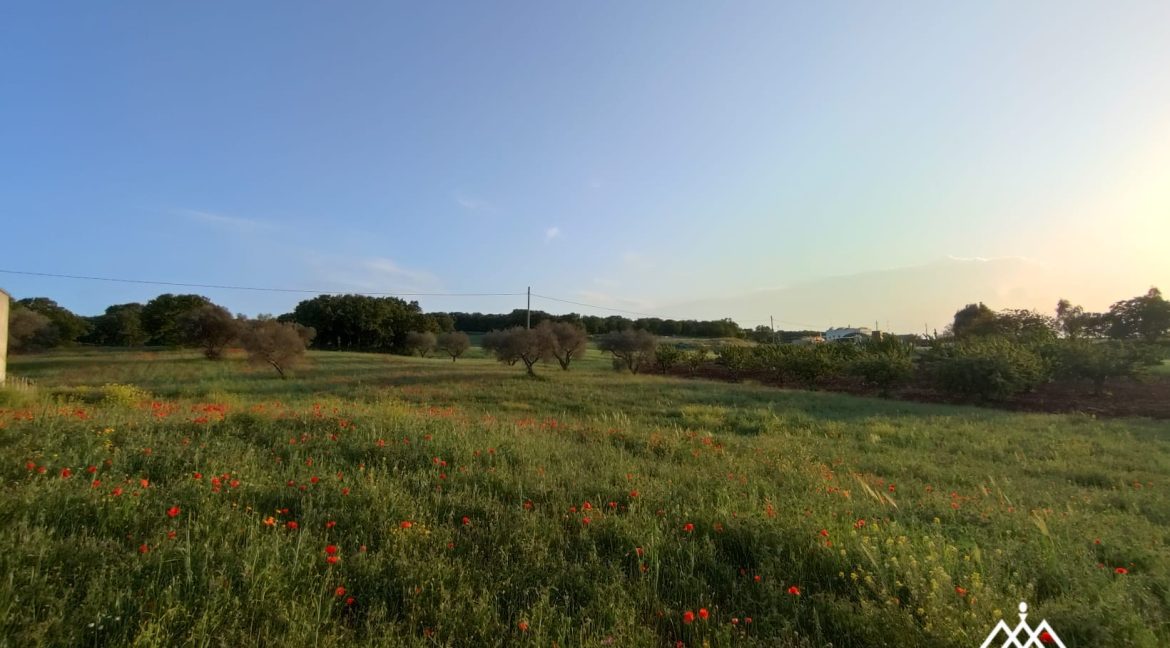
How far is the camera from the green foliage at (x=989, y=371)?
24.2m

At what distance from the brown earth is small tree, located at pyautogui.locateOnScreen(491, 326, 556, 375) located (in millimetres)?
18953

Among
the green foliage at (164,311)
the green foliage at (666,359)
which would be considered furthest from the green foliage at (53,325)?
the green foliage at (666,359)

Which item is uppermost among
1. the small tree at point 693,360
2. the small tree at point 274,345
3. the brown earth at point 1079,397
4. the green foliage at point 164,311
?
the green foliage at point 164,311

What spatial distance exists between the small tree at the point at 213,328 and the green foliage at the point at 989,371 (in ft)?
163

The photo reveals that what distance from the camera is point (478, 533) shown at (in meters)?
3.92

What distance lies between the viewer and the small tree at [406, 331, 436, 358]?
70062 millimetres

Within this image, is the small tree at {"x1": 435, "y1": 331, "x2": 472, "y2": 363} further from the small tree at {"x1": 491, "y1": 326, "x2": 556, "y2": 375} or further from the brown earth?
the brown earth

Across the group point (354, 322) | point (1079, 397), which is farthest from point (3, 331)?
point (354, 322)

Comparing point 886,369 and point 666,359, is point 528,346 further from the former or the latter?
point 886,369

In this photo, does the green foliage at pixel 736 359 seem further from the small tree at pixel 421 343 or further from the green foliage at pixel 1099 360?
the small tree at pixel 421 343

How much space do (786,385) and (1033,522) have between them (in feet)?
107

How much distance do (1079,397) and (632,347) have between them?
27.0 metres

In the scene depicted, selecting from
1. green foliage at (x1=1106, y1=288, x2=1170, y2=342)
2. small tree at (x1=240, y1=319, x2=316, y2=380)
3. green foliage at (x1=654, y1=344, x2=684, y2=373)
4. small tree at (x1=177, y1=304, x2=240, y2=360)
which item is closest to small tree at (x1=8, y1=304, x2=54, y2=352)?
small tree at (x1=177, y1=304, x2=240, y2=360)

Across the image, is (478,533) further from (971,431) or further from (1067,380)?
(1067,380)
